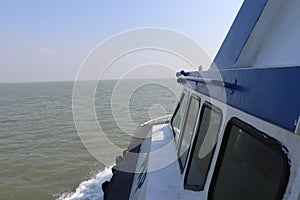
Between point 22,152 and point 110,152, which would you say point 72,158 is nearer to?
point 110,152

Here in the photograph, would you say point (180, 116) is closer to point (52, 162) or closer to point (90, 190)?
point (90, 190)

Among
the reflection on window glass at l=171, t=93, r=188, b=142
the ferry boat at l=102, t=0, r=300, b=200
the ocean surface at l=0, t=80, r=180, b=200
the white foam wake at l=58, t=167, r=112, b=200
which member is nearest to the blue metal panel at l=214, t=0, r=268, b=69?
the ferry boat at l=102, t=0, r=300, b=200

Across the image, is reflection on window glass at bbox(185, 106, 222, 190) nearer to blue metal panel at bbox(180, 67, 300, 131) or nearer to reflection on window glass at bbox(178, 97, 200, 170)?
blue metal panel at bbox(180, 67, 300, 131)

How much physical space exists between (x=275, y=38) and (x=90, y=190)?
9241mm

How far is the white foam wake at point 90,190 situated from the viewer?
9.42 metres

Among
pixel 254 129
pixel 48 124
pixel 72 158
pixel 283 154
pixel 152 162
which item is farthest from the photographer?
pixel 48 124

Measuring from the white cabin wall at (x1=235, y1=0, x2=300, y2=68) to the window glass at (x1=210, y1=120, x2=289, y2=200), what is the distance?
511 millimetres

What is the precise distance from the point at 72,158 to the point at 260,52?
13.7 m

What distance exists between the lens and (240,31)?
2770 millimetres

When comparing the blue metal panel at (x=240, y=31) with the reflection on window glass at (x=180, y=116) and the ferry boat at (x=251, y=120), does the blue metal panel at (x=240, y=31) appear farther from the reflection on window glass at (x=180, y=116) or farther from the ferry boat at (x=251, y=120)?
the reflection on window glass at (x=180, y=116)

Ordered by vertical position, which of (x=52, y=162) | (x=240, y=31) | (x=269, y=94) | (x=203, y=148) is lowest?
(x=52, y=162)

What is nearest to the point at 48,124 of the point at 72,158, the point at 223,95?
the point at 72,158

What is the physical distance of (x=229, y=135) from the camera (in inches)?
82.0

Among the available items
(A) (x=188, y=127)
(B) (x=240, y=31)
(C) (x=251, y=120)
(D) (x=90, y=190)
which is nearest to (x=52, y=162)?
(D) (x=90, y=190)
